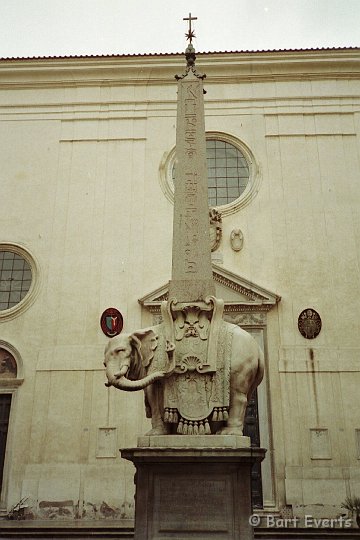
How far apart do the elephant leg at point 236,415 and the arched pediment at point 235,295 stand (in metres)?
6.92

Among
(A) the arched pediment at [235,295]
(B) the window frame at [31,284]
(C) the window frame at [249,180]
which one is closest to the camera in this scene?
(A) the arched pediment at [235,295]

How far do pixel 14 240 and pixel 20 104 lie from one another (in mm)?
4028

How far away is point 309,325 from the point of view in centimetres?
1195

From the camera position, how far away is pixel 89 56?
571 inches

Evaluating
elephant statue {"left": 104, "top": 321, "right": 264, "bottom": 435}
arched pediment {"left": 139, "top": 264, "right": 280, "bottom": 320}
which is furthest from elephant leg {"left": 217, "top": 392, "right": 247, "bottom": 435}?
arched pediment {"left": 139, "top": 264, "right": 280, "bottom": 320}

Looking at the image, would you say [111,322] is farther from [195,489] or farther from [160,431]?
[195,489]

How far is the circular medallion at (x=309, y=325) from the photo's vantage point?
1192cm

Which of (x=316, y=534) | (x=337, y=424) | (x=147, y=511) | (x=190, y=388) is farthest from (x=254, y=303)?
(x=147, y=511)

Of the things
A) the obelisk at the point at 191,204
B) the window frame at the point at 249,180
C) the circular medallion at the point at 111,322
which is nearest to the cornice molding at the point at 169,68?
the window frame at the point at 249,180

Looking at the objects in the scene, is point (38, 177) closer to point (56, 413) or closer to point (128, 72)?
point (128, 72)

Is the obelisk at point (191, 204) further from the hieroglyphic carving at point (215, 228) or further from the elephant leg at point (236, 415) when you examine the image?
the hieroglyphic carving at point (215, 228)

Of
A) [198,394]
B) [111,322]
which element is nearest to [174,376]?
[198,394]

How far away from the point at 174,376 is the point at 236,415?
675 mm

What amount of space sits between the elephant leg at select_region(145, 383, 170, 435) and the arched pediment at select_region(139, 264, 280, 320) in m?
6.75
